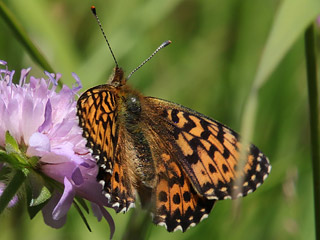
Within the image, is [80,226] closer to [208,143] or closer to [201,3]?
[208,143]

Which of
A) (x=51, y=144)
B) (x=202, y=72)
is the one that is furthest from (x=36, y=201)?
(x=202, y=72)

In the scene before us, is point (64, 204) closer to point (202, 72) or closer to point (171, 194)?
point (171, 194)

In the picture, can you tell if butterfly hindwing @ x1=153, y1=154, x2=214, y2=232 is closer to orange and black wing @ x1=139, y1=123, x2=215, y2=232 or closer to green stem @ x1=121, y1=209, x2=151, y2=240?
orange and black wing @ x1=139, y1=123, x2=215, y2=232

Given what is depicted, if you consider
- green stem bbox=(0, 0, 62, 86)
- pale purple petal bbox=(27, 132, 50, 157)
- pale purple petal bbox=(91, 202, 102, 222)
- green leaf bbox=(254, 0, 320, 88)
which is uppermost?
green stem bbox=(0, 0, 62, 86)

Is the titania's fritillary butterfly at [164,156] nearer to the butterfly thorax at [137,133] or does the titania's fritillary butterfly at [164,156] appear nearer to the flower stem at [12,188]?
the butterfly thorax at [137,133]

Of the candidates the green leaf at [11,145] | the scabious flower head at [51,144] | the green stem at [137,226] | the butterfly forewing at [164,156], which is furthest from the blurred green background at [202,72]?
the green stem at [137,226]

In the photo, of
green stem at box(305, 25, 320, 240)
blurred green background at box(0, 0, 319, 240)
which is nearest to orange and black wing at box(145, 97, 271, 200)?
green stem at box(305, 25, 320, 240)
